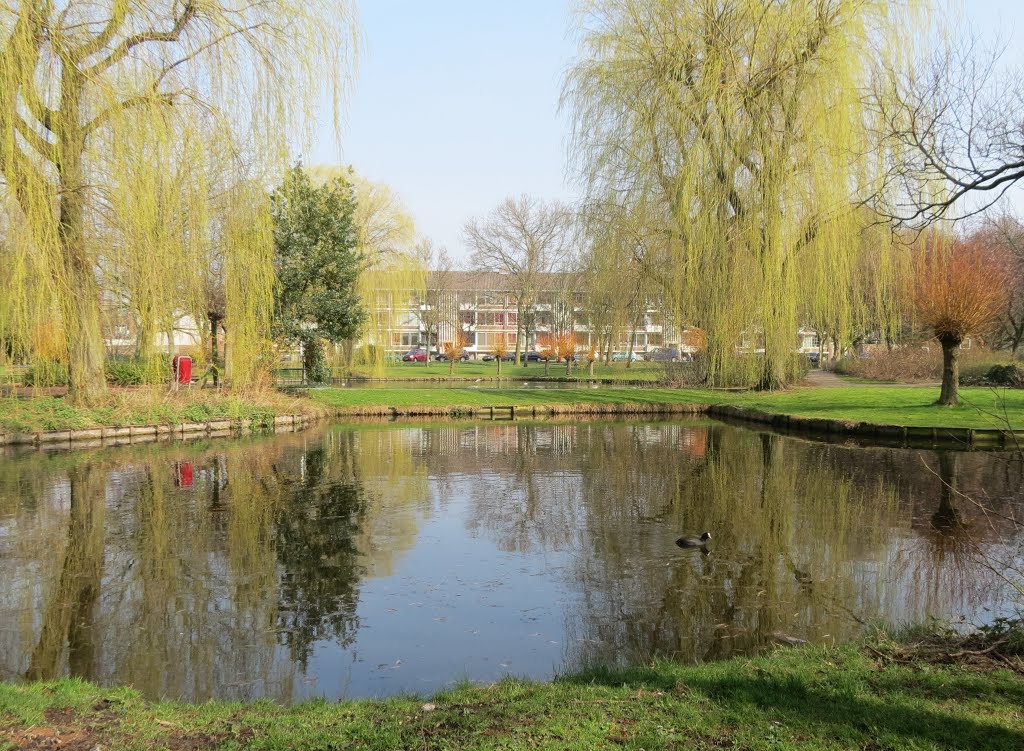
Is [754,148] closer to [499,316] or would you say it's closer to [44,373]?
[44,373]

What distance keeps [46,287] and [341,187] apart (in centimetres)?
1566

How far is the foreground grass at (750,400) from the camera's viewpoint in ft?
65.9

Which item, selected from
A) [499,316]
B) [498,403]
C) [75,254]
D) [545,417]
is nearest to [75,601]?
[75,254]

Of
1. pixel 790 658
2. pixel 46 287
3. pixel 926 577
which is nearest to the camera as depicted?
pixel 790 658

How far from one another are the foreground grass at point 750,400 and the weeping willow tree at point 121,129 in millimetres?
11220

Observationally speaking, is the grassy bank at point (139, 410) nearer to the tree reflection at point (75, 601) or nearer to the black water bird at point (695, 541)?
the tree reflection at point (75, 601)

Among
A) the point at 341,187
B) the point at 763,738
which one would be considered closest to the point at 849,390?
the point at 341,187

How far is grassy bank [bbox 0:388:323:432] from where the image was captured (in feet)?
54.8

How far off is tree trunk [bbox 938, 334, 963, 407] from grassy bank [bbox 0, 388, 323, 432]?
664 inches

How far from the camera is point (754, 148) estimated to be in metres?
19.0

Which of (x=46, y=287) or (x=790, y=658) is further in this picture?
(x=46, y=287)

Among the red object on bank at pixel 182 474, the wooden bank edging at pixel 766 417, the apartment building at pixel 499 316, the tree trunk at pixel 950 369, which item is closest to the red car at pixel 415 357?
the apartment building at pixel 499 316

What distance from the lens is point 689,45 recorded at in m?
19.5

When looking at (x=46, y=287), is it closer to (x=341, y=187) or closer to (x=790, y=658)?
(x=790, y=658)
